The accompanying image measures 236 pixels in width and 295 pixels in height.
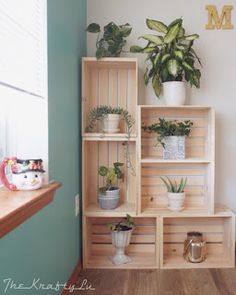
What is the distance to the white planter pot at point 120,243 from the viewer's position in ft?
6.28

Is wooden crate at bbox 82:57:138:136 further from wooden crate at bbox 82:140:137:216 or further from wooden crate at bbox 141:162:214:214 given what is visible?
wooden crate at bbox 141:162:214:214

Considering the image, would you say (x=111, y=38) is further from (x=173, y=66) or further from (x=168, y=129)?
(x=168, y=129)

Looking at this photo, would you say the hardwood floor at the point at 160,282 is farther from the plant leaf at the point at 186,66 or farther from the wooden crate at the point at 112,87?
the plant leaf at the point at 186,66

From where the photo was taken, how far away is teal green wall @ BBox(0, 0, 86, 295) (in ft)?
3.44

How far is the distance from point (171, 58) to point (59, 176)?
102 cm

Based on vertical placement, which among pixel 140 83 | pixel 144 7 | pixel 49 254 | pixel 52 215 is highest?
pixel 144 7

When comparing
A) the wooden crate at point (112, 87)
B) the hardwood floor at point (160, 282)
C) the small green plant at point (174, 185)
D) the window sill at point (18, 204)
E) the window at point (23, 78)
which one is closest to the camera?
the window sill at point (18, 204)

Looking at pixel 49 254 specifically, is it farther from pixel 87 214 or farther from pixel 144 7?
pixel 144 7

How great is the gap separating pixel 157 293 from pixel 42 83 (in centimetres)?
128

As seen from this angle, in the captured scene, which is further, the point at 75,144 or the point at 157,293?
the point at 75,144

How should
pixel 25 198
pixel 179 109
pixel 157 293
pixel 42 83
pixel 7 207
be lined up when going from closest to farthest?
pixel 7 207 → pixel 25 198 → pixel 42 83 → pixel 157 293 → pixel 179 109

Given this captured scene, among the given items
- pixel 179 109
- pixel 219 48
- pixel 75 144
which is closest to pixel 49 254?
pixel 75 144

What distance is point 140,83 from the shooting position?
212 cm

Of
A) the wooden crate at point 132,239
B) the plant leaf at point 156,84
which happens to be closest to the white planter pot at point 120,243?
the wooden crate at point 132,239
